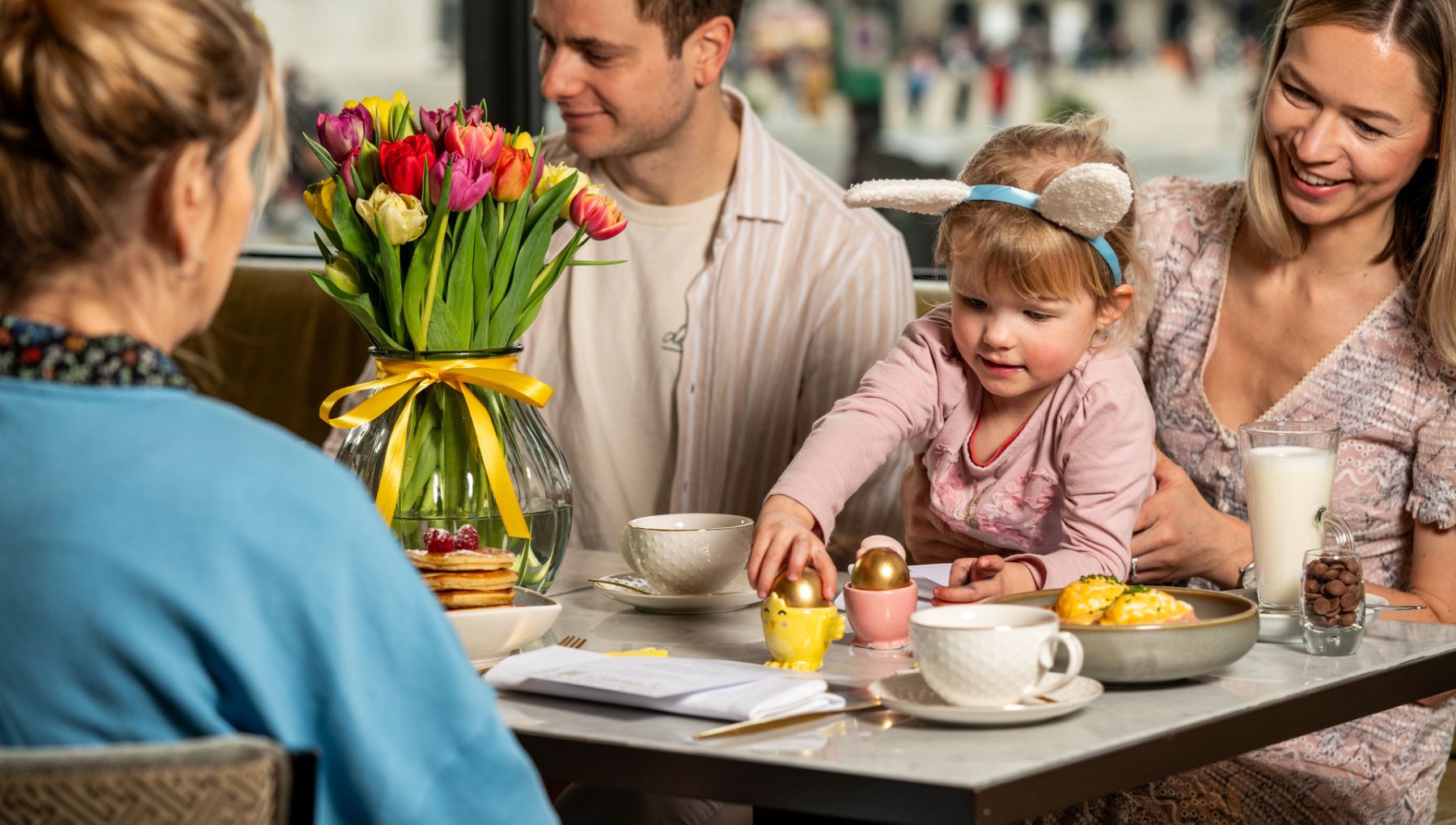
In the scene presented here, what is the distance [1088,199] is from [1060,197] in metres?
0.03

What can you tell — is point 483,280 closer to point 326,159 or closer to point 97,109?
point 326,159

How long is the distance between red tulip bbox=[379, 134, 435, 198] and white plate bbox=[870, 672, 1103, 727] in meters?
0.70

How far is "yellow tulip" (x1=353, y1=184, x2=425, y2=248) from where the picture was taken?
1.55 m

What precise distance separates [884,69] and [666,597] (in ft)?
13.3

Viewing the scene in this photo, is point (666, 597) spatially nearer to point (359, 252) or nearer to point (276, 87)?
point (359, 252)

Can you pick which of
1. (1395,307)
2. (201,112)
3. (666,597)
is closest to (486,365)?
(666,597)

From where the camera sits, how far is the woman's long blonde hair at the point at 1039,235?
1685mm

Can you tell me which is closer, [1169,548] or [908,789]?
[908,789]

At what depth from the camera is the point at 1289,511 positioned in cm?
155

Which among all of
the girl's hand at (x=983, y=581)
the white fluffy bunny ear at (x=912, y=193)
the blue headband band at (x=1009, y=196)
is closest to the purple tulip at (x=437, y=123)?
the white fluffy bunny ear at (x=912, y=193)

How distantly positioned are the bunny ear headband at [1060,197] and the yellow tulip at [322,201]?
560mm

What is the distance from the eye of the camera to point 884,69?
5.39 meters

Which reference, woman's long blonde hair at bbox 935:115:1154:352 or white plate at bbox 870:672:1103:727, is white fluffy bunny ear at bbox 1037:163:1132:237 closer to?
woman's long blonde hair at bbox 935:115:1154:352

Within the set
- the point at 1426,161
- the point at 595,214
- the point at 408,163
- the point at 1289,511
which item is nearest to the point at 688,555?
the point at 595,214
